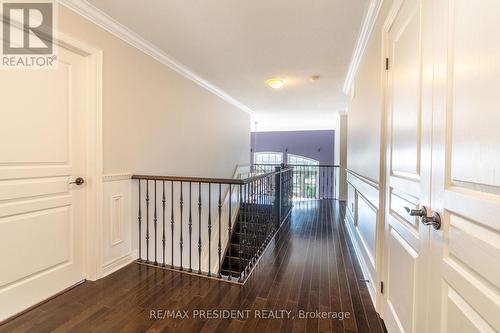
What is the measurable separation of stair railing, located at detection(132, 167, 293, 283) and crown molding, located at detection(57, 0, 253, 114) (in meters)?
1.46

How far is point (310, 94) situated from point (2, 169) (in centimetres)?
453

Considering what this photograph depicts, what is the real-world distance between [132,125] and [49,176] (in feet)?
2.96

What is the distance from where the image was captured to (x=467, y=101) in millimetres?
775

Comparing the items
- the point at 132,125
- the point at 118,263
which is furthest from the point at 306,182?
the point at 118,263

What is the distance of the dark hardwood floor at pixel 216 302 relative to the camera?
1.62 metres

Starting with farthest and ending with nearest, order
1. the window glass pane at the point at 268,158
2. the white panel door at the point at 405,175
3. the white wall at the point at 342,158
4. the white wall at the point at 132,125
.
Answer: the window glass pane at the point at 268,158 < the white wall at the point at 342,158 < the white wall at the point at 132,125 < the white panel door at the point at 405,175

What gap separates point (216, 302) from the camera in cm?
188

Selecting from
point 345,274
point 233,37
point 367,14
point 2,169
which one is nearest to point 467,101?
point 367,14

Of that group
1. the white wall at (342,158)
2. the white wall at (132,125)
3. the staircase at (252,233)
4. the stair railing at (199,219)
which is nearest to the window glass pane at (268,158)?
the white wall at (342,158)

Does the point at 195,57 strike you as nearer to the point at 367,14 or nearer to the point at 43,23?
the point at 43,23

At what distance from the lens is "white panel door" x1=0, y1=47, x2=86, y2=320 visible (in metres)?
1.69

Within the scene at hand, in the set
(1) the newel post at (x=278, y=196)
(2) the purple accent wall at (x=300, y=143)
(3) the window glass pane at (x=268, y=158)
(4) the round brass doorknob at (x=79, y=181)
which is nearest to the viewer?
(4) the round brass doorknob at (x=79, y=181)

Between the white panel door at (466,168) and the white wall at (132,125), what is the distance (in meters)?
2.50

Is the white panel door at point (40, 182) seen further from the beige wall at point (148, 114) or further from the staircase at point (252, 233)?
the staircase at point (252, 233)
